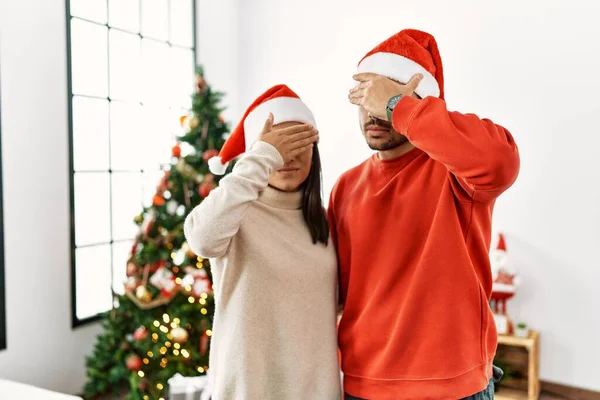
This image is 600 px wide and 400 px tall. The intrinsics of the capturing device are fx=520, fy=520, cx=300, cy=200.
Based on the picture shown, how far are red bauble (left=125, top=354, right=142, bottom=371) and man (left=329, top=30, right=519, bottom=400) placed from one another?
1582 mm

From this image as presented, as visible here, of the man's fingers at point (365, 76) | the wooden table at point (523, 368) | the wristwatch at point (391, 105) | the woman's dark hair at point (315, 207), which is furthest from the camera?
the wooden table at point (523, 368)

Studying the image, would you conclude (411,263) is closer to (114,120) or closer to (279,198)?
(279,198)

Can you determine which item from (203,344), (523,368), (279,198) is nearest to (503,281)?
(523,368)

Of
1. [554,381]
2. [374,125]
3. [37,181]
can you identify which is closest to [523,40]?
[554,381]

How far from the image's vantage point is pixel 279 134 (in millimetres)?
1338

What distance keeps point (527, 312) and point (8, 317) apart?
291 centimetres

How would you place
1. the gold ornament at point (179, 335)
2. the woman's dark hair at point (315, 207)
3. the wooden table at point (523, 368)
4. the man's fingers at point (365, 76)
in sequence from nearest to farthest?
the man's fingers at point (365, 76) < the woman's dark hair at point (315, 207) < the gold ornament at point (179, 335) < the wooden table at point (523, 368)

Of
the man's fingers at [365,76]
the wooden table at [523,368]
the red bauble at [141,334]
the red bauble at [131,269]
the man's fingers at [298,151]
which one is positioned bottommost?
the wooden table at [523,368]

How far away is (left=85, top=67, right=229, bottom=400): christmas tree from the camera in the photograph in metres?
2.60

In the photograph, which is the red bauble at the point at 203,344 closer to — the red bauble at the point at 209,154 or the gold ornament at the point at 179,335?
the gold ornament at the point at 179,335

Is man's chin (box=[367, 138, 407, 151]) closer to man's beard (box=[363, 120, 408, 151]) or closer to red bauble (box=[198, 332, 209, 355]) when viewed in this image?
man's beard (box=[363, 120, 408, 151])

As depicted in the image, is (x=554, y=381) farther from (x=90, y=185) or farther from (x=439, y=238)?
(x=90, y=185)

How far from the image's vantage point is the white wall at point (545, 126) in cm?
299

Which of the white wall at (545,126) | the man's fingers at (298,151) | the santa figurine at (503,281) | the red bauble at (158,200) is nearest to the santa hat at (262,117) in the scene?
the man's fingers at (298,151)
